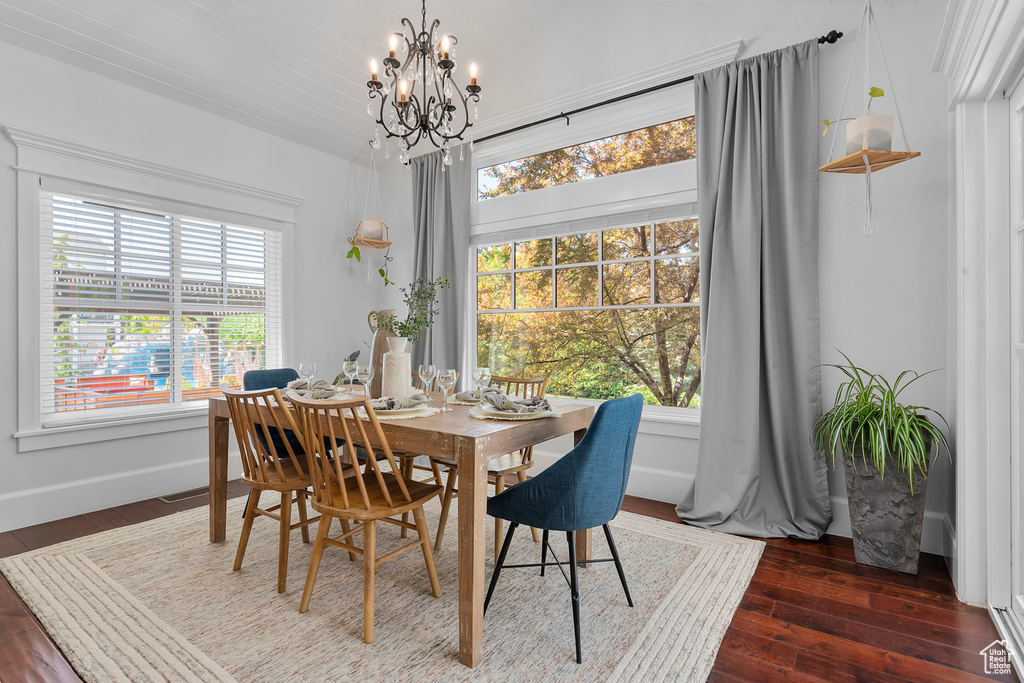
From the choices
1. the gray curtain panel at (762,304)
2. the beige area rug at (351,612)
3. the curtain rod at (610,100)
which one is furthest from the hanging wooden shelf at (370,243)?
the gray curtain panel at (762,304)

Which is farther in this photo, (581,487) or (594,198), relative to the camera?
(594,198)

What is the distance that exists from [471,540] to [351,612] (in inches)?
28.6

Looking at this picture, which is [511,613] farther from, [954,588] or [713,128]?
[713,128]

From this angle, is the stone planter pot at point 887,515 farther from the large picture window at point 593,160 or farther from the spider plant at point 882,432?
the large picture window at point 593,160

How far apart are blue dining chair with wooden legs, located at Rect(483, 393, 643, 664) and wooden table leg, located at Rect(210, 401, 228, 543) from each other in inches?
64.8

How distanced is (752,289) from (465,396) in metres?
1.73

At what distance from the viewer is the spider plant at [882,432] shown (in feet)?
7.46

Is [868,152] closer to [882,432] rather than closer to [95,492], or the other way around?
[882,432]

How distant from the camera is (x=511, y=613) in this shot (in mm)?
2035

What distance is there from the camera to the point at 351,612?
6.68 feet

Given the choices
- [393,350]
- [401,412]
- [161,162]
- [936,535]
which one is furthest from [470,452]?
[161,162]

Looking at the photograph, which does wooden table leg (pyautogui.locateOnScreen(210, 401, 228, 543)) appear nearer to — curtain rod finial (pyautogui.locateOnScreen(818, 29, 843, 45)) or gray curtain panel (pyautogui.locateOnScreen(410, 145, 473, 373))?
gray curtain panel (pyautogui.locateOnScreen(410, 145, 473, 373))

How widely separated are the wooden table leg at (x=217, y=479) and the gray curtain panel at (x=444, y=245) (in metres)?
1.93

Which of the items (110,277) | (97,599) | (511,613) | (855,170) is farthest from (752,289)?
(110,277)
